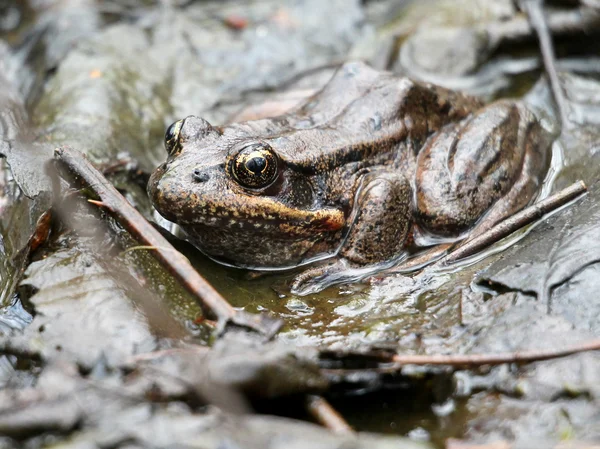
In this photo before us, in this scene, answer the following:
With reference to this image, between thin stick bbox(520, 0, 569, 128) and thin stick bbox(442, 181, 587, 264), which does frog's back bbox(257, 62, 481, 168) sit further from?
thin stick bbox(520, 0, 569, 128)

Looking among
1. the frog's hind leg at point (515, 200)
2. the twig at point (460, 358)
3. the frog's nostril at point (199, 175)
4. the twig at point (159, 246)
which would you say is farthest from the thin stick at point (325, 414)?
the frog's hind leg at point (515, 200)

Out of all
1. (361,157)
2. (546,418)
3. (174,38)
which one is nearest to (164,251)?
(361,157)

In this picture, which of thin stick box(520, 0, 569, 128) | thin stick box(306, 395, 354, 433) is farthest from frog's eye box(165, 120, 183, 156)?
thin stick box(520, 0, 569, 128)

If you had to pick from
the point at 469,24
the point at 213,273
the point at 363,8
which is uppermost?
the point at 363,8

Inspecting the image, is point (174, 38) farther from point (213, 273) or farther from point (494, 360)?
point (494, 360)

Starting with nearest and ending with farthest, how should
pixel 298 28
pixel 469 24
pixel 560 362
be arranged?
pixel 560 362 → pixel 469 24 → pixel 298 28

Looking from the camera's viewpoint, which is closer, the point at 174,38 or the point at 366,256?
the point at 366,256

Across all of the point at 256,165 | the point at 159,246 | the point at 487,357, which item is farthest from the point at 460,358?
the point at 256,165
